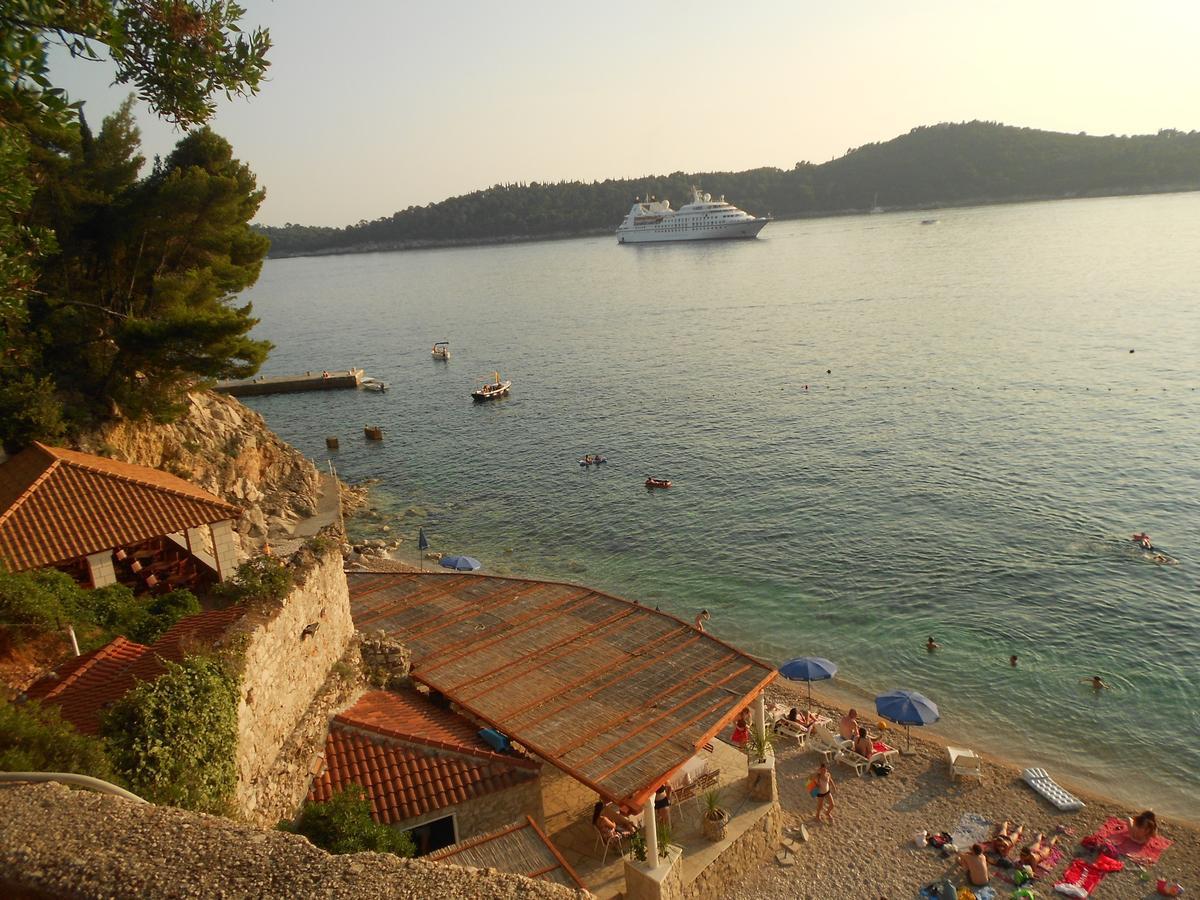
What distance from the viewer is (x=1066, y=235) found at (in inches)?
5256

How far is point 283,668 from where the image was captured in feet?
38.6

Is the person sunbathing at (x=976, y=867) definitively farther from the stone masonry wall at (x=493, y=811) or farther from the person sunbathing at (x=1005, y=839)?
the stone masonry wall at (x=493, y=811)

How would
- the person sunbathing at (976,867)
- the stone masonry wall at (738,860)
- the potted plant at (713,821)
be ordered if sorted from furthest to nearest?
the person sunbathing at (976,867) < the potted plant at (713,821) < the stone masonry wall at (738,860)

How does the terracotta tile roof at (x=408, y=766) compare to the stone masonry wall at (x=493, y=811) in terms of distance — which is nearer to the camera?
the terracotta tile roof at (x=408, y=766)

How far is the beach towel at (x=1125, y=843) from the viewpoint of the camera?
15.6 meters

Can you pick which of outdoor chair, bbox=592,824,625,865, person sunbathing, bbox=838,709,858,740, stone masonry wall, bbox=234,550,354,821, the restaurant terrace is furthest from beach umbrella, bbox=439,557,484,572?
outdoor chair, bbox=592,824,625,865

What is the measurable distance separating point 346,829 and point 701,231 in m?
180

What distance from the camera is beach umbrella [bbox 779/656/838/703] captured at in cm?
2067

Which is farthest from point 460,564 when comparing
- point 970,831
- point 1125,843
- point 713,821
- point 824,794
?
point 1125,843

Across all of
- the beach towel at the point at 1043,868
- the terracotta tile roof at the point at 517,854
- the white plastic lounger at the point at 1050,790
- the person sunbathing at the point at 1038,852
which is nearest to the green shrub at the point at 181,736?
the terracotta tile roof at the point at 517,854

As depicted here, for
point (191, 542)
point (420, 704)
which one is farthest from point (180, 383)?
point (420, 704)

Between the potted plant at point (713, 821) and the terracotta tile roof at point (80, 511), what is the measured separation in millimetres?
11292

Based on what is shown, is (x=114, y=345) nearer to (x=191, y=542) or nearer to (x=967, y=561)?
(x=191, y=542)

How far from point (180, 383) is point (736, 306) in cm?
7485
